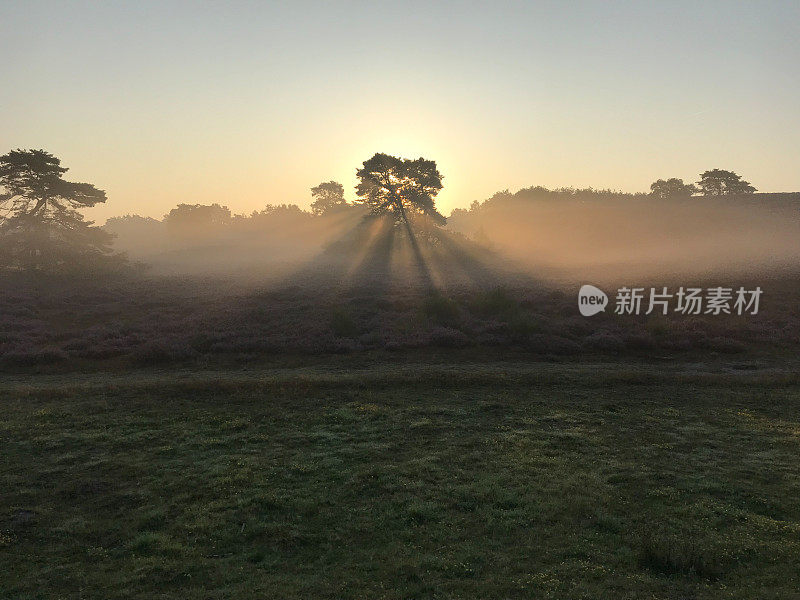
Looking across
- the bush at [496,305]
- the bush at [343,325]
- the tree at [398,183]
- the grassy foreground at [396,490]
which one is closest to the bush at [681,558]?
the grassy foreground at [396,490]

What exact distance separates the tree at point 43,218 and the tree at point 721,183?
13640 centimetres

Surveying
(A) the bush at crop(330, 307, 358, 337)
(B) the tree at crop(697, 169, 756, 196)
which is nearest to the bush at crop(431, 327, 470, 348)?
(A) the bush at crop(330, 307, 358, 337)

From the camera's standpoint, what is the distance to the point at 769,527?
435 inches

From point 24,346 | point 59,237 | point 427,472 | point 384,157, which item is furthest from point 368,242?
point 427,472

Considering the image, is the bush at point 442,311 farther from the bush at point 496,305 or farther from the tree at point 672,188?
the tree at point 672,188

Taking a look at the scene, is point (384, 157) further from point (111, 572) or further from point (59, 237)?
point (111, 572)

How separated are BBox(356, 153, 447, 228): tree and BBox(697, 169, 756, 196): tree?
83.1m

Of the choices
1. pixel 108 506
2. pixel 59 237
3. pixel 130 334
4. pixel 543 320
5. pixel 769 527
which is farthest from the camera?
pixel 59 237

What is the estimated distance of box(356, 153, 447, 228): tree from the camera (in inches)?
3472

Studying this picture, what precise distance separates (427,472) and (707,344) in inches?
940

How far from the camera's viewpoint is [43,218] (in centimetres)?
6056

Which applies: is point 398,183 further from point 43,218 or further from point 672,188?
point 672,188

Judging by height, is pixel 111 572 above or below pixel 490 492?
below

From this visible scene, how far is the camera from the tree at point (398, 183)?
3472 inches
